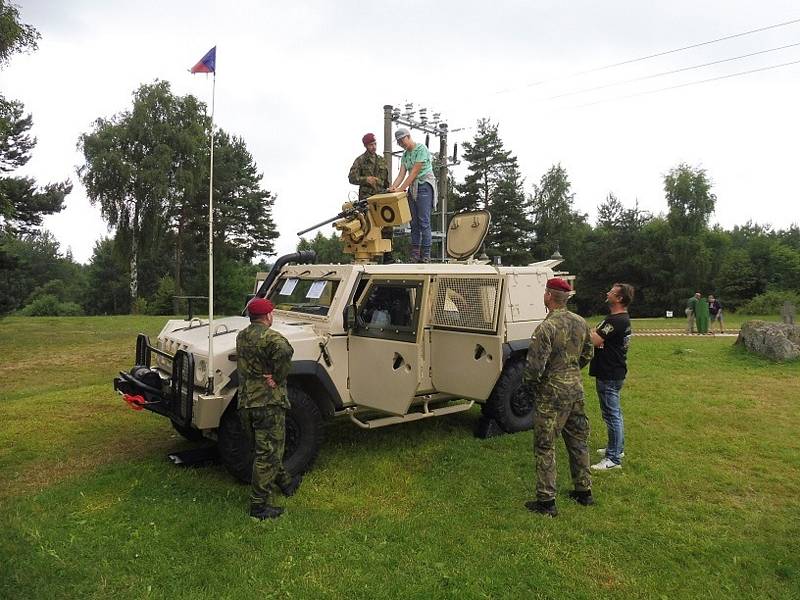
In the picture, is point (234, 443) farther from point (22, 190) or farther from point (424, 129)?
point (22, 190)

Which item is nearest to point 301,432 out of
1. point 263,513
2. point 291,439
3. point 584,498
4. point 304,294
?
point 291,439

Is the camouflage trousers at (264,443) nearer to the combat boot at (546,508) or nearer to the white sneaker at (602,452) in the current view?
the combat boot at (546,508)

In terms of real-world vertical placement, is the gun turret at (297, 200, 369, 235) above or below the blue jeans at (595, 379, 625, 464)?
above

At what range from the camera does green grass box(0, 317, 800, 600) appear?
350 centimetres

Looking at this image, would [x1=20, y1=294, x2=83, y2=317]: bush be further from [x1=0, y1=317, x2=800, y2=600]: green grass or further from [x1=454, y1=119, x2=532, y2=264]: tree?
[x1=0, y1=317, x2=800, y2=600]: green grass

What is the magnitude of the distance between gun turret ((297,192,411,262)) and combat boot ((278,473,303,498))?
247cm

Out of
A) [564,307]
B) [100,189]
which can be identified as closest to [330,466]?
[564,307]

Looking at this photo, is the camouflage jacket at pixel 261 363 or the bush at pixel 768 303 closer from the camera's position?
the camouflage jacket at pixel 261 363

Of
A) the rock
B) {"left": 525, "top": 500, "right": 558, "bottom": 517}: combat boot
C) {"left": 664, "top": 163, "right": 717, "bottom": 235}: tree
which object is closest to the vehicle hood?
{"left": 525, "top": 500, "right": 558, "bottom": 517}: combat boot

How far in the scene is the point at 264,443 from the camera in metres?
4.25

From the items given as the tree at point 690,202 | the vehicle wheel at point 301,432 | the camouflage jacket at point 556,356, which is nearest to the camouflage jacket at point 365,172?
the vehicle wheel at point 301,432

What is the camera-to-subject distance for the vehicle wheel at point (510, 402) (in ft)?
20.2

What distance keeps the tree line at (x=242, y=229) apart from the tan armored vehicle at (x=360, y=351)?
17.2m

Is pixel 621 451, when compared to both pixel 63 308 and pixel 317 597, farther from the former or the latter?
pixel 63 308
